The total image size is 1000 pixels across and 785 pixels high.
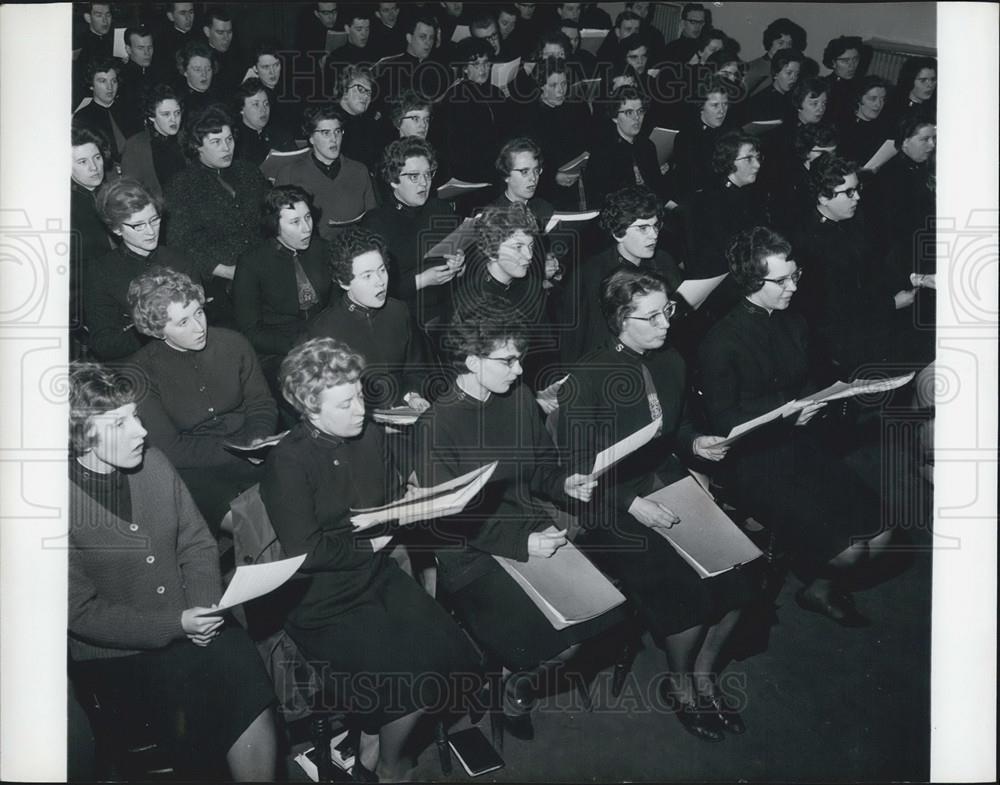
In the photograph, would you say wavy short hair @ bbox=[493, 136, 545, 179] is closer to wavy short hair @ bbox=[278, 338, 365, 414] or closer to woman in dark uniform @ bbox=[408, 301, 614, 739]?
woman in dark uniform @ bbox=[408, 301, 614, 739]

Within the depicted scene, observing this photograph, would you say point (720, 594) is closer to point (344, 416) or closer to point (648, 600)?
point (648, 600)

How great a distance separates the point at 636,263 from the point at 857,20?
95 centimetres

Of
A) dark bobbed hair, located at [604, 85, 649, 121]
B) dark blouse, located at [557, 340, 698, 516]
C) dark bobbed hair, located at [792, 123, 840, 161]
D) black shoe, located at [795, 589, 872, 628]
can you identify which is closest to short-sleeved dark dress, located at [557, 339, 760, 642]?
dark blouse, located at [557, 340, 698, 516]

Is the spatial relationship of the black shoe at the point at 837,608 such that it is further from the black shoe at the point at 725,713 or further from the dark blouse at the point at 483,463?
the dark blouse at the point at 483,463

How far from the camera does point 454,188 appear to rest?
271 centimetres

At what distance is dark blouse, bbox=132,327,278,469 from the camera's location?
8.29 ft

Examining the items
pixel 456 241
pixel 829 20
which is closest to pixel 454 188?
pixel 456 241

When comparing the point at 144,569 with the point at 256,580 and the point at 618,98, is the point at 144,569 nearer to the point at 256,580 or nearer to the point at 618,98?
the point at 256,580

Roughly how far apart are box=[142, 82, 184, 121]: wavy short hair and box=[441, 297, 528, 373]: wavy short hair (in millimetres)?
932

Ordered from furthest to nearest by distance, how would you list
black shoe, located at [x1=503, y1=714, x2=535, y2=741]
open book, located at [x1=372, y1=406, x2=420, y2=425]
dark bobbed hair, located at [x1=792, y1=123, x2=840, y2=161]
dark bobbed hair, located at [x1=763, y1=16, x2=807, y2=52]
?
1. dark bobbed hair, located at [x1=792, y1=123, x2=840, y2=161]
2. dark bobbed hair, located at [x1=763, y1=16, x2=807, y2=52]
3. black shoe, located at [x1=503, y1=714, x2=535, y2=741]
4. open book, located at [x1=372, y1=406, x2=420, y2=425]

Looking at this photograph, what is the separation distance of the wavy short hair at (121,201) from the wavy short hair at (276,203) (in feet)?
0.88

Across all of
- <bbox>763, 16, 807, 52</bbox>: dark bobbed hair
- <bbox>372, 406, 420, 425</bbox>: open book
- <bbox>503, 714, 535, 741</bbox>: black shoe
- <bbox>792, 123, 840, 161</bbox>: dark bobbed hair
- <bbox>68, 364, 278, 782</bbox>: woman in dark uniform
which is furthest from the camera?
<bbox>792, 123, 840, 161</bbox>: dark bobbed hair

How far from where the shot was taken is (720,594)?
2709 millimetres

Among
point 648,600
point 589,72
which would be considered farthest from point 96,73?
point 648,600
